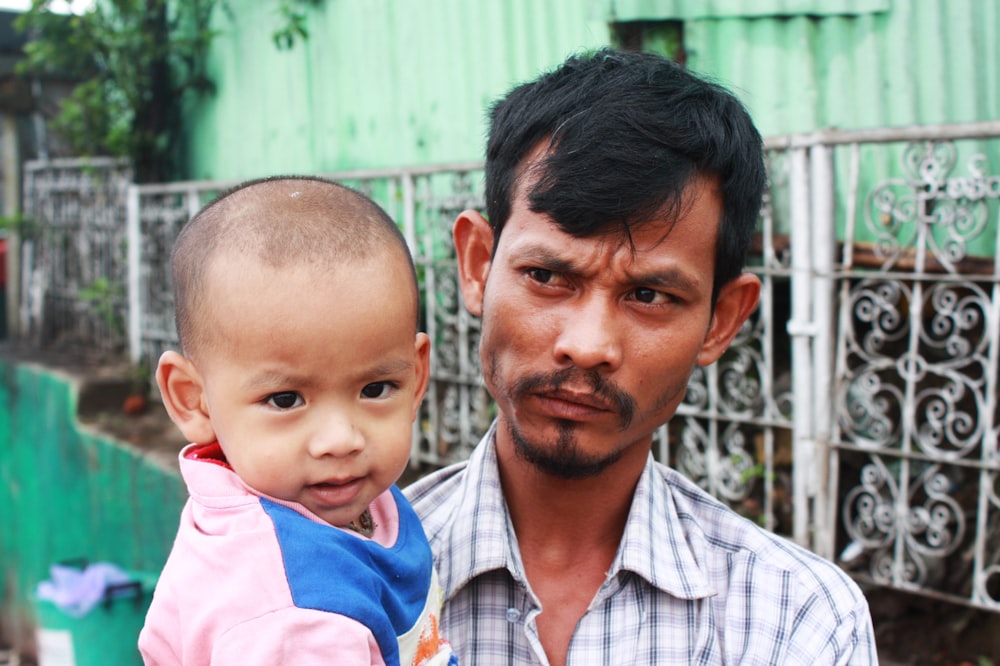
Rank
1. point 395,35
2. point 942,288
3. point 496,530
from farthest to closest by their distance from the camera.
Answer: point 395,35 < point 942,288 < point 496,530

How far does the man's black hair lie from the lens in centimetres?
164

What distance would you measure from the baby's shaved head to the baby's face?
0.8 inches

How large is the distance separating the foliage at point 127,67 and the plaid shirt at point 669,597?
616 centimetres

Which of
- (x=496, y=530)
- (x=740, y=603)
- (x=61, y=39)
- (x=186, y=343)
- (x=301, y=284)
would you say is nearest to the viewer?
(x=301, y=284)

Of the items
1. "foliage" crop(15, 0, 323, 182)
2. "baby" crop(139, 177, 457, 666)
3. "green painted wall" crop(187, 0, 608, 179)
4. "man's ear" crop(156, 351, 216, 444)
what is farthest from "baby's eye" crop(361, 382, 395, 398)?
"foliage" crop(15, 0, 323, 182)

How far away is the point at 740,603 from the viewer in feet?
5.49

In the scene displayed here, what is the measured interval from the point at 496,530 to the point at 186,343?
0.67m

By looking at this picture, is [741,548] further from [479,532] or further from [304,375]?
[304,375]

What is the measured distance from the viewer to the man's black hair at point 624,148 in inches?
64.4

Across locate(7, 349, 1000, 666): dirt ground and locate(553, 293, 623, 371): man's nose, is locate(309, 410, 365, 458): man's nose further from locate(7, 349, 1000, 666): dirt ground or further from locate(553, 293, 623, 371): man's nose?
locate(7, 349, 1000, 666): dirt ground

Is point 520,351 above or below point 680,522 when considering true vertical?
above

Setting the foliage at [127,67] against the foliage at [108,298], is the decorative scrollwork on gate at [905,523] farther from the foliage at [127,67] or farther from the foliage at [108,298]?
the foliage at [108,298]

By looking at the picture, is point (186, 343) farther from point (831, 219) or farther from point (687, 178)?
point (831, 219)

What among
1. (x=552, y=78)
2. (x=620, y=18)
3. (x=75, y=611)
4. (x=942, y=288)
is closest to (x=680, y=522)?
(x=552, y=78)
